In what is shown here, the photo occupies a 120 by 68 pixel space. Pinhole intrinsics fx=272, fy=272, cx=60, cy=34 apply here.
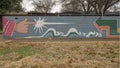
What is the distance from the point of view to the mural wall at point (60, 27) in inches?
765

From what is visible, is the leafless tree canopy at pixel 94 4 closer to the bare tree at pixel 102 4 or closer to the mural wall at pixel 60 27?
the bare tree at pixel 102 4

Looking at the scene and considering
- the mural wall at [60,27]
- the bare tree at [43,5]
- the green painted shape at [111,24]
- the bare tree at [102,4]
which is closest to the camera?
the mural wall at [60,27]

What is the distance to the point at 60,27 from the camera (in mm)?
19781

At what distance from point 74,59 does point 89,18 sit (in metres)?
10.4

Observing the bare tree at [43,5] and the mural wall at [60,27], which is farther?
the bare tree at [43,5]

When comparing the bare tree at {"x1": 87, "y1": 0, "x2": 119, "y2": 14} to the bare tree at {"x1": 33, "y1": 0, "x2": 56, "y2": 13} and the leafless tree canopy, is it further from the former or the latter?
the bare tree at {"x1": 33, "y1": 0, "x2": 56, "y2": 13}

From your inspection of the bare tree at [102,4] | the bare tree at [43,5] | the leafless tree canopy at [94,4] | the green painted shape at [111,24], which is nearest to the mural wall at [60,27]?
the green painted shape at [111,24]

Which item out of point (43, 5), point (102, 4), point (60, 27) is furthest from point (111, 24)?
point (43, 5)

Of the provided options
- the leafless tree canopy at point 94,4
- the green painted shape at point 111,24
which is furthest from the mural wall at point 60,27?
the leafless tree canopy at point 94,4

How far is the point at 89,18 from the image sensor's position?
66.2ft

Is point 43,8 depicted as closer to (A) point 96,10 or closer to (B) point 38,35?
(A) point 96,10

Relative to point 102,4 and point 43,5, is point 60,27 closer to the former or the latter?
point 102,4

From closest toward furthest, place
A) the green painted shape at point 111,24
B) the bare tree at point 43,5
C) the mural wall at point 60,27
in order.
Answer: the mural wall at point 60,27 → the green painted shape at point 111,24 → the bare tree at point 43,5

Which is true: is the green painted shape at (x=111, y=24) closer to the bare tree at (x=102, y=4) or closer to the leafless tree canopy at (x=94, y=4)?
the leafless tree canopy at (x=94, y=4)
